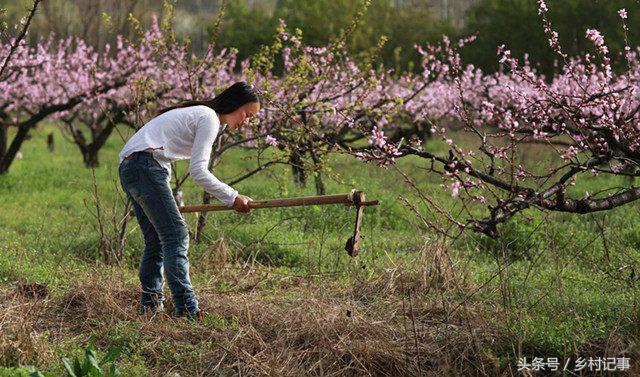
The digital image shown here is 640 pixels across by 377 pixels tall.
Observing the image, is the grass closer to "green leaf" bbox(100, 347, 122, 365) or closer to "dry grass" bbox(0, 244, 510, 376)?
"dry grass" bbox(0, 244, 510, 376)

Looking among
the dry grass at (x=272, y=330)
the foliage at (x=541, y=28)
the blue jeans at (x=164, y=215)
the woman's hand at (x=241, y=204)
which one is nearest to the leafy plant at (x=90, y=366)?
the dry grass at (x=272, y=330)

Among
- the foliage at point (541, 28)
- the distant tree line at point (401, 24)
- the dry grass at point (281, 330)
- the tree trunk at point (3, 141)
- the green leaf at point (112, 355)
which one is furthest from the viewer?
the foliage at point (541, 28)

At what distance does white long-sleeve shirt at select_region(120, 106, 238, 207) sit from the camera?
5148 millimetres

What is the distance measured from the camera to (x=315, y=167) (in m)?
7.92

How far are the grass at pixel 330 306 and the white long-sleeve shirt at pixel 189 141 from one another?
2.65ft

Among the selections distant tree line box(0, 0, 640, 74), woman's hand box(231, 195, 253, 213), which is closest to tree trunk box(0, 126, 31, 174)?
distant tree line box(0, 0, 640, 74)

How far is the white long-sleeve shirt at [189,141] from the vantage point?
16.9 feet

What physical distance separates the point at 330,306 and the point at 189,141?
127cm

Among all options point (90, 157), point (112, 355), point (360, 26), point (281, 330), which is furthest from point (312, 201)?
point (360, 26)

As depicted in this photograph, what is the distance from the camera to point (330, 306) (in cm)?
541

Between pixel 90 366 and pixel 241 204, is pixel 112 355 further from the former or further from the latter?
pixel 241 204

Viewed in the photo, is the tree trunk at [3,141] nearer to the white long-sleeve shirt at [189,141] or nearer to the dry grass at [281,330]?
the dry grass at [281,330]

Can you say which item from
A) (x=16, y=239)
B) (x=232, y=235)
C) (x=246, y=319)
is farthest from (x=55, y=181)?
(x=246, y=319)

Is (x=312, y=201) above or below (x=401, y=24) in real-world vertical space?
below
